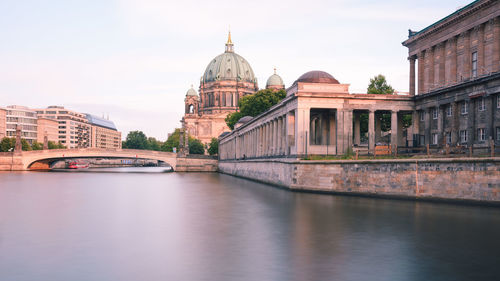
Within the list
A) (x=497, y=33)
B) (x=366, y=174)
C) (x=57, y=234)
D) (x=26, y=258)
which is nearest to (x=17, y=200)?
(x=57, y=234)

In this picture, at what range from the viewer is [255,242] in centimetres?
1941

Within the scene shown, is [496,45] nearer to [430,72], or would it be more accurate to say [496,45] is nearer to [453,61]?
[453,61]

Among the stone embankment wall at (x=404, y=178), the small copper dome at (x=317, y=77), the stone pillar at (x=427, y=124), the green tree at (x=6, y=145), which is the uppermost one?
the small copper dome at (x=317, y=77)

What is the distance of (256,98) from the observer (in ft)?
335

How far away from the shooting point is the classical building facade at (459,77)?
4050 centimetres

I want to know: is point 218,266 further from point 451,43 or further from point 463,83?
point 451,43

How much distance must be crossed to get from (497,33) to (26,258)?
4006 cm

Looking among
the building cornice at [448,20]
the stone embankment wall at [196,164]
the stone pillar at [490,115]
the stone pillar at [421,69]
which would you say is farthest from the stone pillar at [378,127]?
the stone embankment wall at [196,164]

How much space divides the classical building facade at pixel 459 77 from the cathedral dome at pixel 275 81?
116529 millimetres

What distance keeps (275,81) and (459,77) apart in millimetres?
127564

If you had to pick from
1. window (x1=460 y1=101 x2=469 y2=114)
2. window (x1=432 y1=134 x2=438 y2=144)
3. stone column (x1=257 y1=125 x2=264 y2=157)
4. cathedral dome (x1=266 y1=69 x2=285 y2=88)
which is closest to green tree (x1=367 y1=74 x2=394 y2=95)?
stone column (x1=257 y1=125 x2=264 y2=157)

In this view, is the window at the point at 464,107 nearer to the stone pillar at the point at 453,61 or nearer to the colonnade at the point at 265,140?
the stone pillar at the point at 453,61

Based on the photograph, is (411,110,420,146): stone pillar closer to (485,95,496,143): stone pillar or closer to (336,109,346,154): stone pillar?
(336,109,346,154): stone pillar

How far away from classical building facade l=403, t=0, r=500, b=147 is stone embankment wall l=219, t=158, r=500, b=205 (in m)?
9.16
